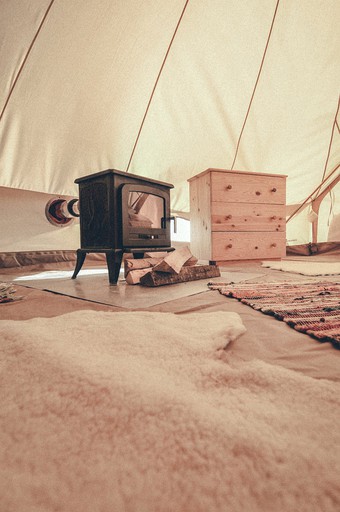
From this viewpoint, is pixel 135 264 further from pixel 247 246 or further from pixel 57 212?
pixel 57 212

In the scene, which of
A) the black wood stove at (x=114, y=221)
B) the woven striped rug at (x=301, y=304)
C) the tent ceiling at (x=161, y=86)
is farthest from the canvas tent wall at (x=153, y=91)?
the woven striped rug at (x=301, y=304)

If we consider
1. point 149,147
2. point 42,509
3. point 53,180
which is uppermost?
point 149,147

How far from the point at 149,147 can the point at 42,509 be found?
296cm

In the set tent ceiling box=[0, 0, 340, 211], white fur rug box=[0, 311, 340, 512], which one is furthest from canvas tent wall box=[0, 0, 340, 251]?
white fur rug box=[0, 311, 340, 512]

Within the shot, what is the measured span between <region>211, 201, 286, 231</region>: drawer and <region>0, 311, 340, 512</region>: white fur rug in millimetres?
1935

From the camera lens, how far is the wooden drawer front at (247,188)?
2.34 meters

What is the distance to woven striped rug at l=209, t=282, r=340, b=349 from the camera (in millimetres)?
632

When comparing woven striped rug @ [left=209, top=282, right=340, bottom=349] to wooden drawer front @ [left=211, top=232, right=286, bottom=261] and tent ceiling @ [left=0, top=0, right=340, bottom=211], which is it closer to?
wooden drawer front @ [left=211, top=232, right=286, bottom=261]

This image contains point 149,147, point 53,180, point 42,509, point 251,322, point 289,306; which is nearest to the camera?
point 42,509

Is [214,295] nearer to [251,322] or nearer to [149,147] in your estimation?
[251,322]

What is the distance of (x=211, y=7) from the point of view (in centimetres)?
232

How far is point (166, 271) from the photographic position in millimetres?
1445

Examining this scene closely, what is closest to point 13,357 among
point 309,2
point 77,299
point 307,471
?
point 307,471

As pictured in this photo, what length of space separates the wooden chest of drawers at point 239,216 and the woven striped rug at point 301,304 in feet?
3.69
